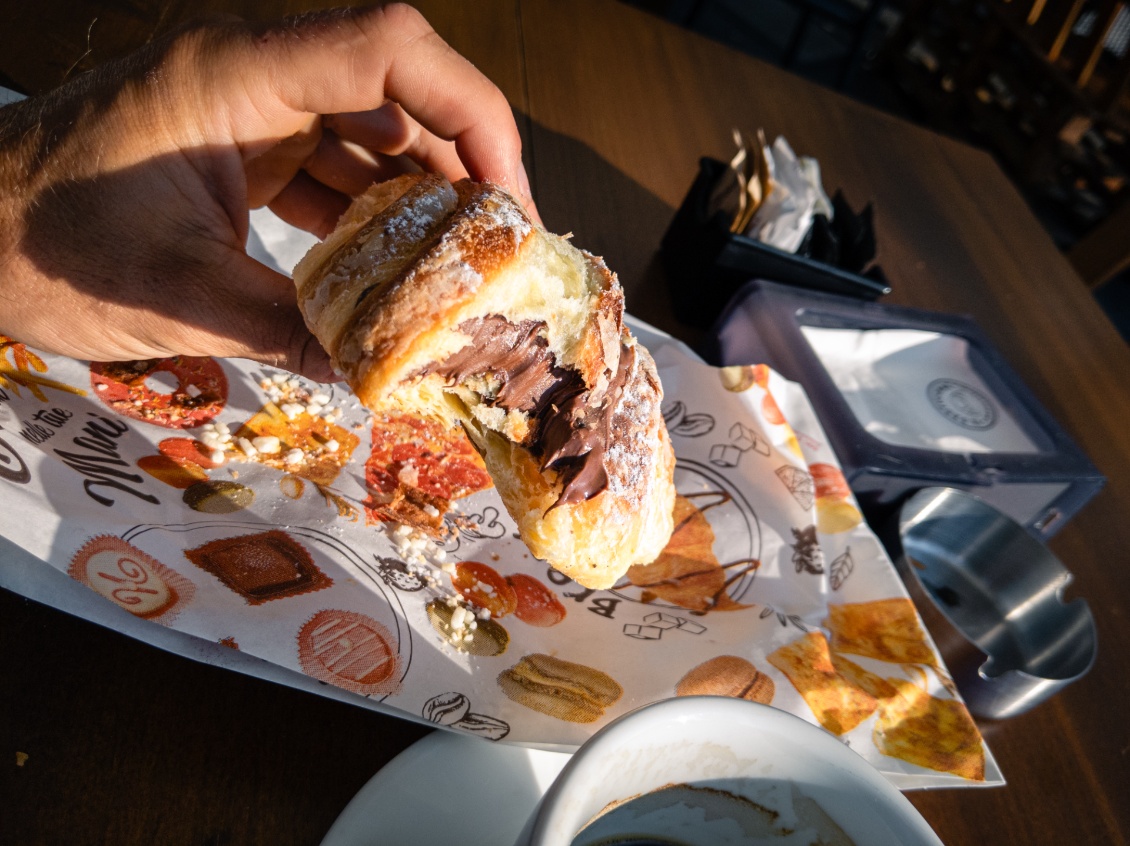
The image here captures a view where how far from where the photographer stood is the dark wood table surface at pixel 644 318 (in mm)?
760

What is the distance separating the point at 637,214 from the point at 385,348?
138cm

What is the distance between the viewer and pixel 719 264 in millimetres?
1645

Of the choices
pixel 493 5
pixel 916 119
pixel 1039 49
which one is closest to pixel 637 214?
pixel 493 5

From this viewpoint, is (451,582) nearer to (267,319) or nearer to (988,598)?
(267,319)

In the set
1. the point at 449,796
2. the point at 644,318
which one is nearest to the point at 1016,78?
the point at 644,318

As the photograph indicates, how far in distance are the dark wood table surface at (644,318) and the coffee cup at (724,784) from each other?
340 mm

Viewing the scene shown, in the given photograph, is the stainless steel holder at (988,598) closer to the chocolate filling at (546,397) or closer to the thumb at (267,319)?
the chocolate filling at (546,397)

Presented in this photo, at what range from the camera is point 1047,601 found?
1.36 m

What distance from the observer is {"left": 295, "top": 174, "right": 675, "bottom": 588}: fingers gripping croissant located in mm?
769

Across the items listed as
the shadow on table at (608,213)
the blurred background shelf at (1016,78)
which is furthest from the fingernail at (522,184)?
the blurred background shelf at (1016,78)

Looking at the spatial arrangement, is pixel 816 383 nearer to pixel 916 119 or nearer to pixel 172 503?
pixel 172 503

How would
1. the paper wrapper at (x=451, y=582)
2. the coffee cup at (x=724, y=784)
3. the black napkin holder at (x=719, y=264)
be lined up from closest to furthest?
the coffee cup at (x=724, y=784)
the paper wrapper at (x=451, y=582)
the black napkin holder at (x=719, y=264)

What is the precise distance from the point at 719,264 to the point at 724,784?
1.20 metres

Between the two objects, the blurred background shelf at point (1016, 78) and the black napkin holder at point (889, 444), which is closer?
the black napkin holder at point (889, 444)
